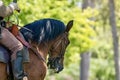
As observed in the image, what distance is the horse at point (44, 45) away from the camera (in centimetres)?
906

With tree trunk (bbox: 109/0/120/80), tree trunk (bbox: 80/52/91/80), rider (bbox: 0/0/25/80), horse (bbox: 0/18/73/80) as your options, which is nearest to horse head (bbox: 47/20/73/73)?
horse (bbox: 0/18/73/80)

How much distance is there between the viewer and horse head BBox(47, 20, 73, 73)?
952 cm

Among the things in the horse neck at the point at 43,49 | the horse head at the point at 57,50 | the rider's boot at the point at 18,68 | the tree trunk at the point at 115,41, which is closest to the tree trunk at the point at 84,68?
the tree trunk at the point at 115,41

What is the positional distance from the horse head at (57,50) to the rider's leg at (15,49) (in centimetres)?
93

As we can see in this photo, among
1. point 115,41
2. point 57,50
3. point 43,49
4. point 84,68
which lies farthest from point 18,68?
point 84,68

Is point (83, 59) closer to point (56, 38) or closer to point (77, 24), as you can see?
point (77, 24)

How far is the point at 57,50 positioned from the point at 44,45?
0.92 ft

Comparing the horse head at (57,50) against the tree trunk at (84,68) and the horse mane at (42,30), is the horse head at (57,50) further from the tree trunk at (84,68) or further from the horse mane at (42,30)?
the tree trunk at (84,68)

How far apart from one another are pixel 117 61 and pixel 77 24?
17.1ft

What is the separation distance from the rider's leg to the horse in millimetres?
237

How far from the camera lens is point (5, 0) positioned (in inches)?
483

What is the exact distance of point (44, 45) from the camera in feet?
30.9

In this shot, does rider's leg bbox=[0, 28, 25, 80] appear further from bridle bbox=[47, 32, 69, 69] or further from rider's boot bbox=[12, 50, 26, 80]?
→ bridle bbox=[47, 32, 69, 69]

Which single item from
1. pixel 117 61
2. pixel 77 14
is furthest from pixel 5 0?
pixel 117 61
